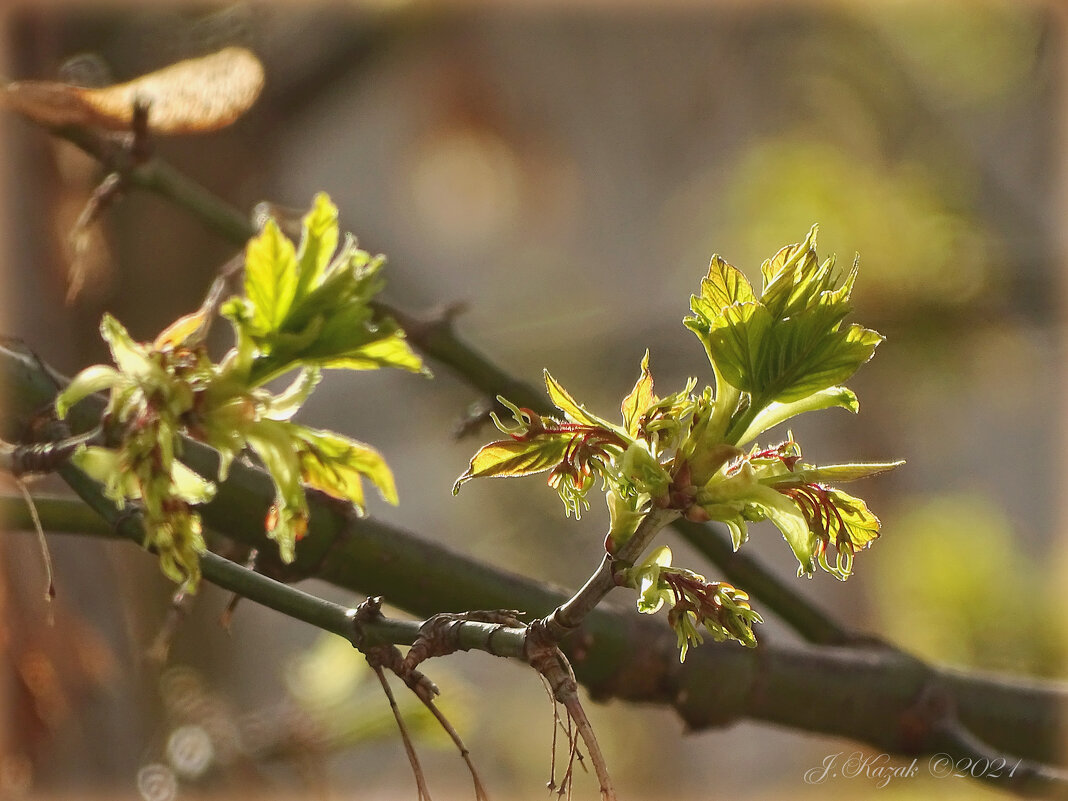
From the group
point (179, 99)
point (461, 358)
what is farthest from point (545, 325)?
point (179, 99)

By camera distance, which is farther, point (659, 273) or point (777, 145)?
point (659, 273)

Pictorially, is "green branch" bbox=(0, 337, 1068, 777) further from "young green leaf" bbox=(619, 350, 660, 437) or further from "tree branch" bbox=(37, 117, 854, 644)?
"young green leaf" bbox=(619, 350, 660, 437)

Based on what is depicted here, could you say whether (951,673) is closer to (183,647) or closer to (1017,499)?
(183,647)

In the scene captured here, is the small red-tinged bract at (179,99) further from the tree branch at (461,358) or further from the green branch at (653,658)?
the green branch at (653,658)

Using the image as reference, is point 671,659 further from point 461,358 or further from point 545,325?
point 545,325

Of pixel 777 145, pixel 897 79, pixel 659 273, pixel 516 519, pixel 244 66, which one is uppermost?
pixel 897 79

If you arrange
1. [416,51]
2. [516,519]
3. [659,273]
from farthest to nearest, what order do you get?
[659,273] → [416,51] → [516,519]

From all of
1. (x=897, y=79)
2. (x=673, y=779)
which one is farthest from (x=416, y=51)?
(x=673, y=779)
